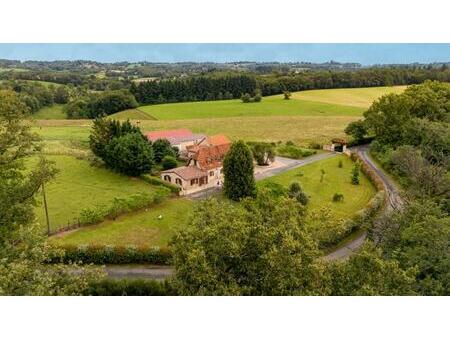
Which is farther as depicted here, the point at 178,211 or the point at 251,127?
the point at 251,127

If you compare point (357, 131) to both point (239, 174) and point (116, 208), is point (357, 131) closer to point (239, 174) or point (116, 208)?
point (239, 174)

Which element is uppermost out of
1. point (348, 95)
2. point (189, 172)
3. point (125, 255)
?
point (348, 95)

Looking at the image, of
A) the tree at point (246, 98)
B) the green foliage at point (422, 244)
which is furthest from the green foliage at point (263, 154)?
the tree at point (246, 98)

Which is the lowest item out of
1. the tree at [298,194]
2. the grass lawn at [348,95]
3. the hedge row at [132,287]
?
the tree at [298,194]

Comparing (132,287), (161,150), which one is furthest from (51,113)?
(132,287)

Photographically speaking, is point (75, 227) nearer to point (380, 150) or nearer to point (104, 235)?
point (104, 235)

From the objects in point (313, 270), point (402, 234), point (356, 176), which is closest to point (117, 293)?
point (313, 270)

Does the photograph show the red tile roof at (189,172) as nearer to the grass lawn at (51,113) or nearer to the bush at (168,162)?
the bush at (168,162)
